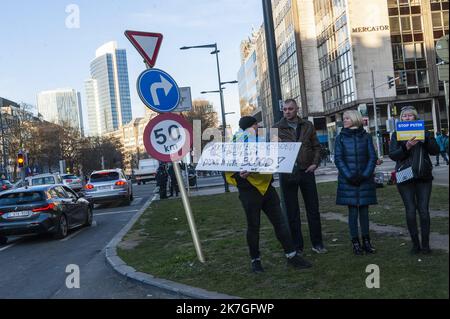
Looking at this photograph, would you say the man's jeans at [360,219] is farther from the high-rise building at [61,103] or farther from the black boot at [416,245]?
the high-rise building at [61,103]

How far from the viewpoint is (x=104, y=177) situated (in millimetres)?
23734

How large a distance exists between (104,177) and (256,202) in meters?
18.2

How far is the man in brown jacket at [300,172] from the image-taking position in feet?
23.0

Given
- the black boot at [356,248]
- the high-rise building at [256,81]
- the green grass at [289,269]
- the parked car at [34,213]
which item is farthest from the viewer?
the high-rise building at [256,81]

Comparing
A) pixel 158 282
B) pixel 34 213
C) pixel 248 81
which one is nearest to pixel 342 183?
pixel 158 282

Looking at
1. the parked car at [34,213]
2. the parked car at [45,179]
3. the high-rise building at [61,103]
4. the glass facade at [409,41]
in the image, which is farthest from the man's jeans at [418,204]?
the high-rise building at [61,103]

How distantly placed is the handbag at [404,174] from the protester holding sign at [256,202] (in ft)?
5.25

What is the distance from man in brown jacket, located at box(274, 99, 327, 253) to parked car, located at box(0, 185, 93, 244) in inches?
289

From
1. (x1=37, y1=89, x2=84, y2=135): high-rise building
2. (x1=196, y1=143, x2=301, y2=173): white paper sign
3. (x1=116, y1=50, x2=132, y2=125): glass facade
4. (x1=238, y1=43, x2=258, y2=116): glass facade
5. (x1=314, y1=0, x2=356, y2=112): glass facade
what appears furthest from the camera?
(x1=116, y1=50, x2=132, y2=125): glass facade

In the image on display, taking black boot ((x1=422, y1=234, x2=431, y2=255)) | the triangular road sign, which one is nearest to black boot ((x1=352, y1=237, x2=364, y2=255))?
black boot ((x1=422, y1=234, x2=431, y2=255))

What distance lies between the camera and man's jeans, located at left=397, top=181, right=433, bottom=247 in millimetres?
6602

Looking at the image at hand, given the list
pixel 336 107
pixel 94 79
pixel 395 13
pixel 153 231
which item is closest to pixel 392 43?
pixel 395 13

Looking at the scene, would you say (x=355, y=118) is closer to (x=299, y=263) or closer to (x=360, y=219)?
(x=360, y=219)

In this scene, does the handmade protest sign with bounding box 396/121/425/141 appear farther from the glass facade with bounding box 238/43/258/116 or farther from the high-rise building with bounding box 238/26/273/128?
the glass facade with bounding box 238/43/258/116
